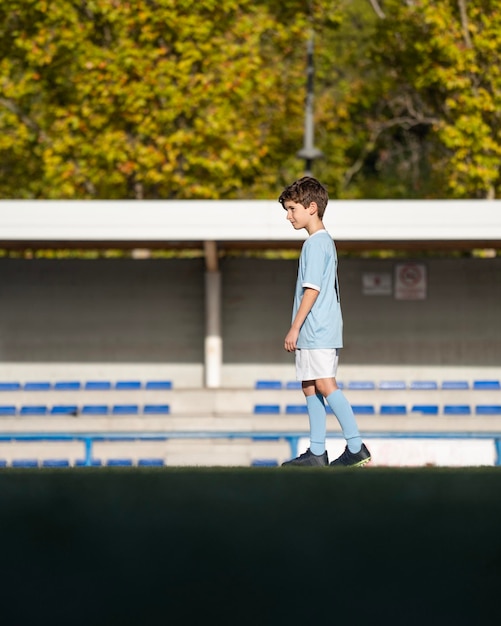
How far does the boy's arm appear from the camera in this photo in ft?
16.4

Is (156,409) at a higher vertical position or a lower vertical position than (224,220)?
lower

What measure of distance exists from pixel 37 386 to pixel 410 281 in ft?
20.3

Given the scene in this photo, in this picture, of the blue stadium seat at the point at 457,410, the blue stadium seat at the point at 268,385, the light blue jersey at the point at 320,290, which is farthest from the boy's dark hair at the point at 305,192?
the blue stadium seat at the point at 268,385

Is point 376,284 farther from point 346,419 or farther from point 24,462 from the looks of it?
point 346,419

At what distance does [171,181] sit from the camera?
26719mm

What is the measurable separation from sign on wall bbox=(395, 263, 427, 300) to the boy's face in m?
13.5

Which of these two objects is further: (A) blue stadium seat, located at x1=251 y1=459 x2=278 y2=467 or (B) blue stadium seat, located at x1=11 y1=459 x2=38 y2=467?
(B) blue stadium seat, located at x1=11 y1=459 x2=38 y2=467

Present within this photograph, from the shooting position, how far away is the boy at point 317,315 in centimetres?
504

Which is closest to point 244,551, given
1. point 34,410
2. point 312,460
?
point 312,460

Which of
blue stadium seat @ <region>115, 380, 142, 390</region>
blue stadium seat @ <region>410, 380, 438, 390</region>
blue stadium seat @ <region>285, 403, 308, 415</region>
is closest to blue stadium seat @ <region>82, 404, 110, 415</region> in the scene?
blue stadium seat @ <region>115, 380, 142, 390</region>

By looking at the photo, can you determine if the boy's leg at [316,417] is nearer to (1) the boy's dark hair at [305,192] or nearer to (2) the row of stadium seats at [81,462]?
(1) the boy's dark hair at [305,192]

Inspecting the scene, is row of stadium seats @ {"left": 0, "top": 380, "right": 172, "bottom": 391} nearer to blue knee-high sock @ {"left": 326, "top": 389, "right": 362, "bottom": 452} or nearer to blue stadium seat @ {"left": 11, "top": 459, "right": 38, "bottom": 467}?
blue stadium seat @ {"left": 11, "top": 459, "right": 38, "bottom": 467}

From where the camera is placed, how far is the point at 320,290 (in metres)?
5.07

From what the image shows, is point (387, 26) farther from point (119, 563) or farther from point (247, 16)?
point (119, 563)
